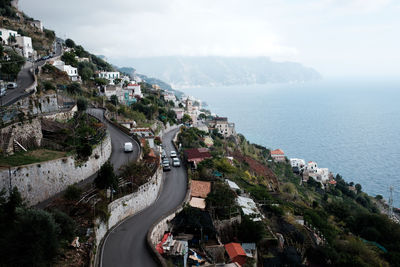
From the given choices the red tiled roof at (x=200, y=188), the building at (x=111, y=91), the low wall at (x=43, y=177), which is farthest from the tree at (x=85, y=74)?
the red tiled roof at (x=200, y=188)

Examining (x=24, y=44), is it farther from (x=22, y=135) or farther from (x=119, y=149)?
(x=22, y=135)

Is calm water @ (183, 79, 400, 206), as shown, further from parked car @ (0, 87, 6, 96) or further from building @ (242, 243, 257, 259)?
parked car @ (0, 87, 6, 96)

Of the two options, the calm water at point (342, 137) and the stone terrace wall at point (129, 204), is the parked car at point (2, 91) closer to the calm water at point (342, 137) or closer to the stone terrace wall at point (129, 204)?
the stone terrace wall at point (129, 204)

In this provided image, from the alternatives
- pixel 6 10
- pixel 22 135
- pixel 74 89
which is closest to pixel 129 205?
pixel 22 135

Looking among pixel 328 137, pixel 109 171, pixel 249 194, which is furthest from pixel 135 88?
pixel 328 137

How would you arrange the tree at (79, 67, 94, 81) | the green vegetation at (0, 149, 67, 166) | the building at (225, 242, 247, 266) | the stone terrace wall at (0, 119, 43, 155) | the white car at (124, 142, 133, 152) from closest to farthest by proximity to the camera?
1. the green vegetation at (0, 149, 67, 166)
2. the stone terrace wall at (0, 119, 43, 155)
3. the building at (225, 242, 247, 266)
4. the white car at (124, 142, 133, 152)
5. the tree at (79, 67, 94, 81)

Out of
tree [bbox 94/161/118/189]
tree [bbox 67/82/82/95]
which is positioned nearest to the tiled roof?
tree [bbox 94/161/118/189]
